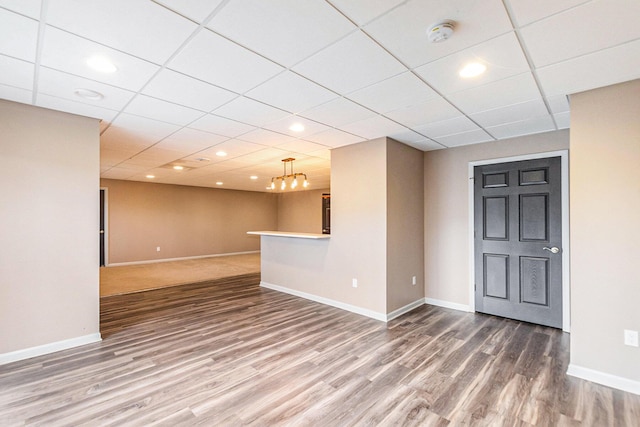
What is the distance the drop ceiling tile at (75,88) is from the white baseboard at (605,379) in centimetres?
460

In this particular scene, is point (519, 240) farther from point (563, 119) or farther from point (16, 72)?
point (16, 72)

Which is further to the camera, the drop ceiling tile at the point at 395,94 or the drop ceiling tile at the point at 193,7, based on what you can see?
the drop ceiling tile at the point at 395,94

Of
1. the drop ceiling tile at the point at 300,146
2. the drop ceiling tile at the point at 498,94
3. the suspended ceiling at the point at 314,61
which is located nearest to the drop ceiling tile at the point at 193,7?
the suspended ceiling at the point at 314,61

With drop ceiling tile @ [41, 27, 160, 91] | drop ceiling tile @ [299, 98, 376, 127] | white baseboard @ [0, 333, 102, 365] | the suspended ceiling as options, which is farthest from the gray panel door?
white baseboard @ [0, 333, 102, 365]

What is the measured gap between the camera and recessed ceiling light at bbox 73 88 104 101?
2.56 metres

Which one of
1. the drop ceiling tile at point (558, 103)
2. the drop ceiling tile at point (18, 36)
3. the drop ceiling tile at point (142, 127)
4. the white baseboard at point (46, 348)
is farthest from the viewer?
the drop ceiling tile at point (142, 127)

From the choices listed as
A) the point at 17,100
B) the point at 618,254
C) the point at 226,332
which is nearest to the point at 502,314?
the point at 618,254

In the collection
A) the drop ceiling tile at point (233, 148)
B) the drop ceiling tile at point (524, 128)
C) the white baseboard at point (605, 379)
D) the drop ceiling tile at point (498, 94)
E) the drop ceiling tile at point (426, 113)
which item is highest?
the drop ceiling tile at point (498, 94)

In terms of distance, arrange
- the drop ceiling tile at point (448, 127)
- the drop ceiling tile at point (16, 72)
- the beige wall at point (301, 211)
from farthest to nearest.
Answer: the beige wall at point (301, 211) < the drop ceiling tile at point (448, 127) < the drop ceiling tile at point (16, 72)

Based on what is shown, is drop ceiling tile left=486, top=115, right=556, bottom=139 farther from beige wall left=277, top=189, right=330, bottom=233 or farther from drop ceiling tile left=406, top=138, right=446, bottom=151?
beige wall left=277, top=189, right=330, bottom=233

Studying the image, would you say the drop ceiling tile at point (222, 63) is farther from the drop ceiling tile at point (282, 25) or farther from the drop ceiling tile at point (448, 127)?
the drop ceiling tile at point (448, 127)

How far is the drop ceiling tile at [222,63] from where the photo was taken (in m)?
1.88

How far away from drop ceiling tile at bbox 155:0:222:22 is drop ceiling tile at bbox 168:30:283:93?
15cm

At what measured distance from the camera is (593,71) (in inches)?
86.5
